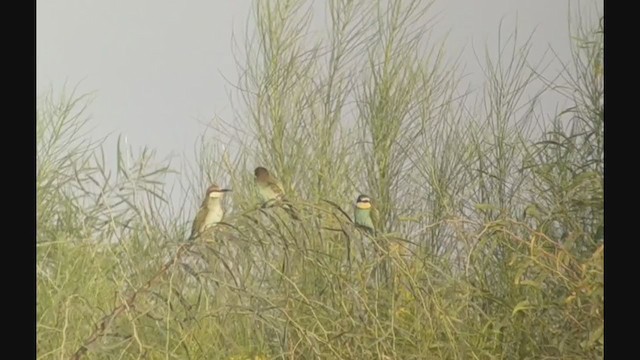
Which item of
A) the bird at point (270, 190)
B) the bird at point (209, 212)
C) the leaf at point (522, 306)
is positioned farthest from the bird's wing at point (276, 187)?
the leaf at point (522, 306)

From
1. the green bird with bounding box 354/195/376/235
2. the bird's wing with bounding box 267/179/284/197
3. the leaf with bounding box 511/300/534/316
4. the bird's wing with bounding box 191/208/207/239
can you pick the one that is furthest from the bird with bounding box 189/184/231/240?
the leaf with bounding box 511/300/534/316

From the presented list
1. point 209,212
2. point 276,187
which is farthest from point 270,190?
point 209,212

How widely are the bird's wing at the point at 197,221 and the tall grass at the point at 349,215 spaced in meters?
0.02

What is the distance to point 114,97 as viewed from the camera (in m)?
2.21

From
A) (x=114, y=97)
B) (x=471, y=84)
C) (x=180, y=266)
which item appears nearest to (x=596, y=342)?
(x=471, y=84)

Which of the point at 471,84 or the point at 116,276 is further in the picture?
the point at 471,84

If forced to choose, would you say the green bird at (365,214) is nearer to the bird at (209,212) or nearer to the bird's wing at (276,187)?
the bird's wing at (276,187)

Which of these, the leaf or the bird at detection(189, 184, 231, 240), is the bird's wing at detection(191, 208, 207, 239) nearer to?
the bird at detection(189, 184, 231, 240)

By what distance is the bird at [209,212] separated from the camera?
7.37 feet

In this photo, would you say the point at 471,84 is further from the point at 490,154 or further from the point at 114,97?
the point at 114,97

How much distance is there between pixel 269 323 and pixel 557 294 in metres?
0.68

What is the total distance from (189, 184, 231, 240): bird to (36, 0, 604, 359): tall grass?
2cm
